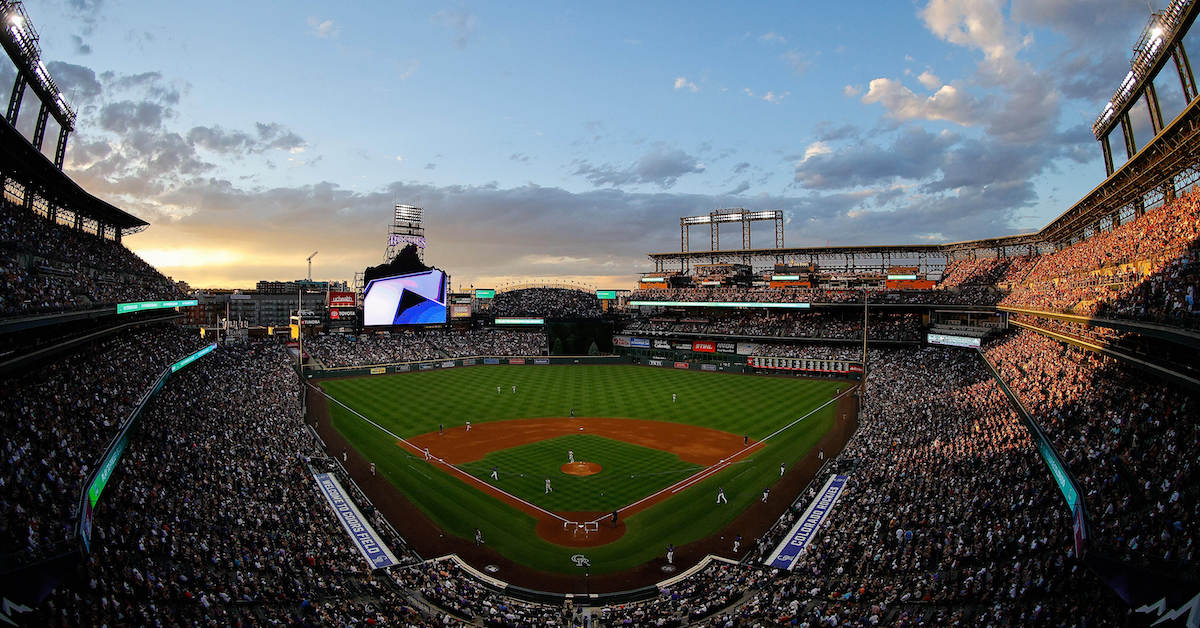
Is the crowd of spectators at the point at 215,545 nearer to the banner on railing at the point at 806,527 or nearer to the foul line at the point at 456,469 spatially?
the foul line at the point at 456,469

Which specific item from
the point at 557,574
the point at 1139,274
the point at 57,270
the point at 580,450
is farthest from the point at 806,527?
the point at 57,270

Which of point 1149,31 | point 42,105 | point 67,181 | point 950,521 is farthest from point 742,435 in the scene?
point 42,105

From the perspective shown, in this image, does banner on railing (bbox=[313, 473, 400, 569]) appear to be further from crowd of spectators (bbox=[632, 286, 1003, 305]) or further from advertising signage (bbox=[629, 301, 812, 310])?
advertising signage (bbox=[629, 301, 812, 310])

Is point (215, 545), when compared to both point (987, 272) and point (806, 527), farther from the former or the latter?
point (987, 272)

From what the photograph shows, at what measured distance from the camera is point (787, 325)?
218 ft

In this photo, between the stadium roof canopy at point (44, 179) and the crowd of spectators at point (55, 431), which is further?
the stadium roof canopy at point (44, 179)

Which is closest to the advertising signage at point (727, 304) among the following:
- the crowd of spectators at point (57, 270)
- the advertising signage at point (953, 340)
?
the advertising signage at point (953, 340)

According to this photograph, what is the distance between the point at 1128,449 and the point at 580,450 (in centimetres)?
2390

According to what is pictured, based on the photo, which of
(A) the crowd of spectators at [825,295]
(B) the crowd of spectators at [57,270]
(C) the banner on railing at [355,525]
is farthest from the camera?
(A) the crowd of spectators at [825,295]

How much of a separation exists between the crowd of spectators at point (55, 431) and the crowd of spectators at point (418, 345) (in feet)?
113

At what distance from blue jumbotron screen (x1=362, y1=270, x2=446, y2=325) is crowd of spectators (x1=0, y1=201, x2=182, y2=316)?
2862cm

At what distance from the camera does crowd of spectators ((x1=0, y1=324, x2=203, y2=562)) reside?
13180 millimetres

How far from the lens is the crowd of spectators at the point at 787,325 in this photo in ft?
194

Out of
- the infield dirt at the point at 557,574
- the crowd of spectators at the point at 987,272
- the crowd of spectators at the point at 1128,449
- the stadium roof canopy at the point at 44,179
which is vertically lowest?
the infield dirt at the point at 557,574
